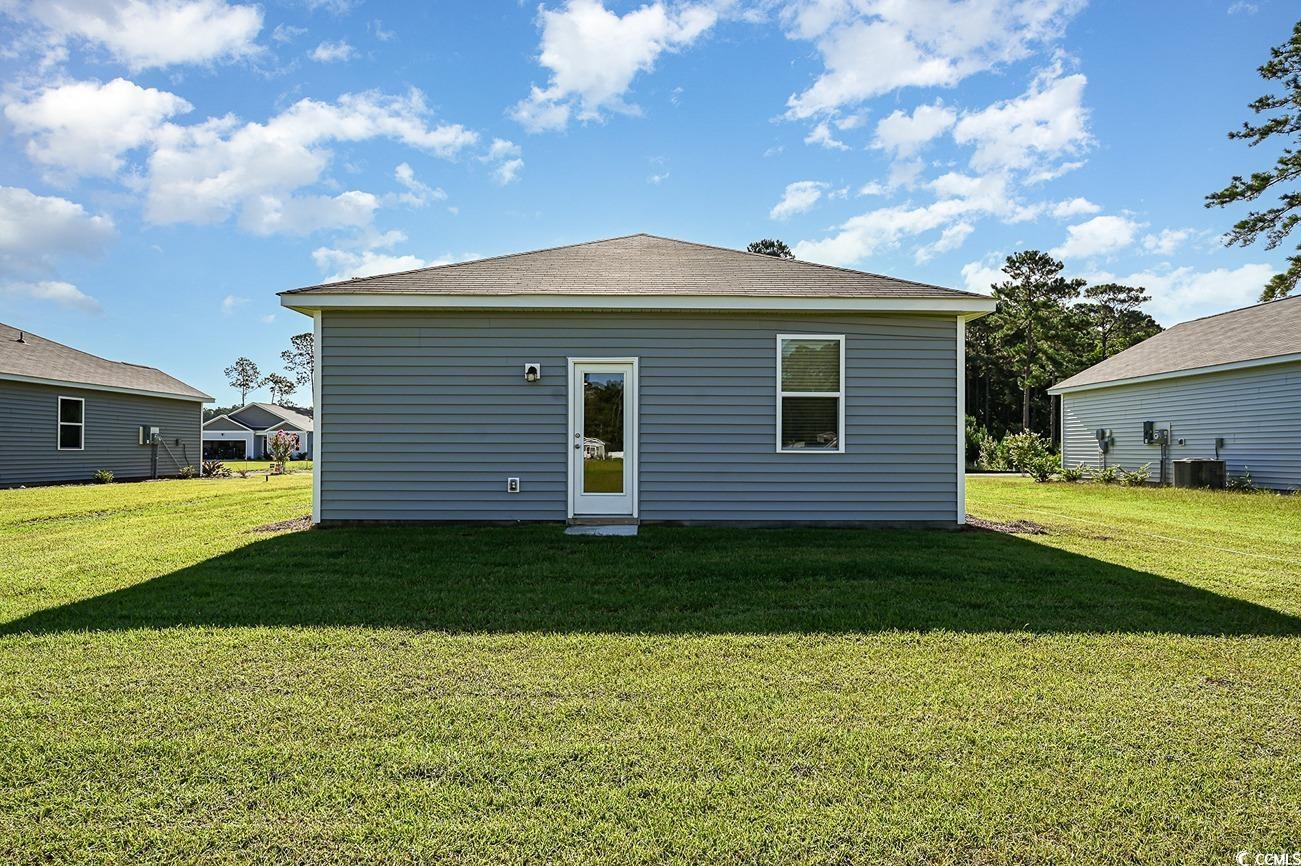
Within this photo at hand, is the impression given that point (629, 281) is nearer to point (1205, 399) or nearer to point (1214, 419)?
point (1214, 419)

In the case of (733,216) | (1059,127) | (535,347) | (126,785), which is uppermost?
(1059,127)

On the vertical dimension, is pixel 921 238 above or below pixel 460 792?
above

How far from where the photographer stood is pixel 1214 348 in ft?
48.5

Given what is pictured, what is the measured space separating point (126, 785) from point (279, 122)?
499 inches

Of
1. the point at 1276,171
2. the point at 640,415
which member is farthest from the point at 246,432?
the point at 1276,171

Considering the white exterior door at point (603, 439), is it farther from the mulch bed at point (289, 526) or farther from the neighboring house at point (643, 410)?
the mulch bed at point (289, 526)

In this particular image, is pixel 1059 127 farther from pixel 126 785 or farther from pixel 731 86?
pixel 126 785

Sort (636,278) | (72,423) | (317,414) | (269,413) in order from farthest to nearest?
(269,413) → (72,423) → (636,278) → (317,414)

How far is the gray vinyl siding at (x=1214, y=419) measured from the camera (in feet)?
40.7

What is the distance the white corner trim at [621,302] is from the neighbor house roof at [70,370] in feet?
39.5

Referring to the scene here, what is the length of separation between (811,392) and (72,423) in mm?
17842

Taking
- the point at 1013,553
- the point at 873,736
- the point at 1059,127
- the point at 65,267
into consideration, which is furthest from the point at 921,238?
the point at 65,267

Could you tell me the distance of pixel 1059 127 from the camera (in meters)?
12.3

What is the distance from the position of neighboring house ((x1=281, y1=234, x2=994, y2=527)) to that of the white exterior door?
2 centimetres
